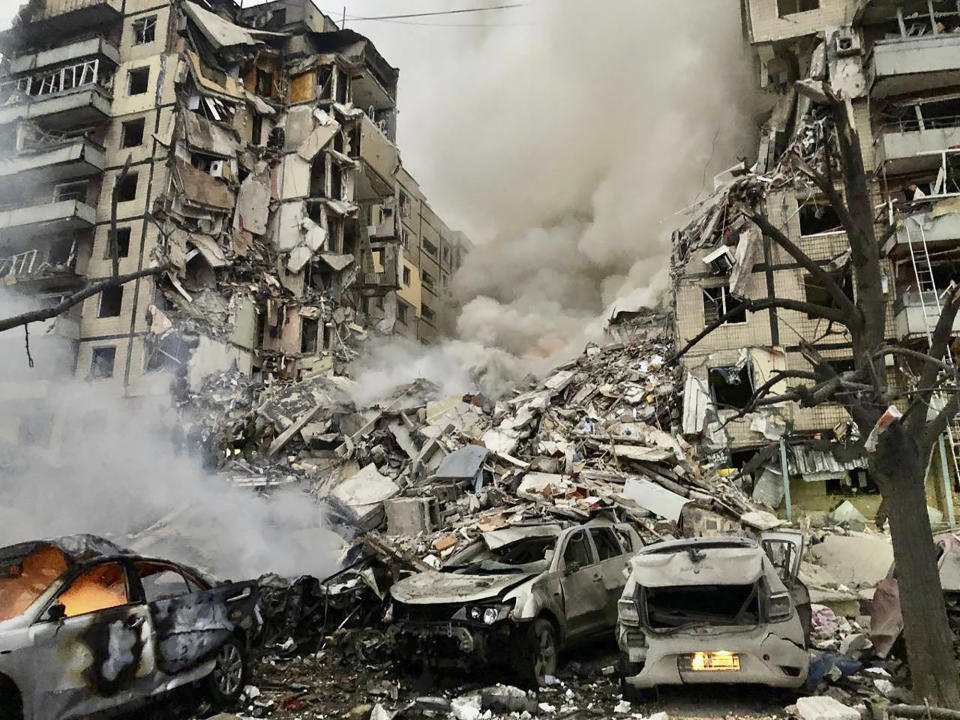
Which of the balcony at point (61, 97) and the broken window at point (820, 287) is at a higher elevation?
the balcony at point (61, 97)

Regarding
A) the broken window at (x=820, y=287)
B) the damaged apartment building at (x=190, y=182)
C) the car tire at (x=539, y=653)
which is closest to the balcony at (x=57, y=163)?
the damaged apartment building at (x=190, y=182)

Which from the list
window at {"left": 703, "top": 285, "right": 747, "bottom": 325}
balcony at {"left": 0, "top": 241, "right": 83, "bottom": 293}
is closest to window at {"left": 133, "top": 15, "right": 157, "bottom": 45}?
balcony at {"left": 0, "top": 241, "right": 83, "bottom": 293}

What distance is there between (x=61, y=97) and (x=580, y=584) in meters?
31.3

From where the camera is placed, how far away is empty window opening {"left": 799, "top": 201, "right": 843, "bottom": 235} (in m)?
22.7

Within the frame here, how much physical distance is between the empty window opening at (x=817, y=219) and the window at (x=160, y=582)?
863 inches

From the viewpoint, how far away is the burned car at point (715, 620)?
5.42 metres

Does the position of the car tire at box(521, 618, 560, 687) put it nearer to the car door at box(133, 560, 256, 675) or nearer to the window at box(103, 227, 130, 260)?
the car door at box(133, 560, 256, 675)

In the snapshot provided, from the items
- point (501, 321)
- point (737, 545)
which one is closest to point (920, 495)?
point (737, 545)

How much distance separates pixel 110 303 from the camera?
2705 cm

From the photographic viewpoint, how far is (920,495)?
574 cm

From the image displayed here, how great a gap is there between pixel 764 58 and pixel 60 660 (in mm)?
30339

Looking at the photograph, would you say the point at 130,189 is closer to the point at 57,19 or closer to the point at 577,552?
the point at 57,19

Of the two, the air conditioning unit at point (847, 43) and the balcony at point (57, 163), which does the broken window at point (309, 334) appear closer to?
the balcony at point (57, 163)

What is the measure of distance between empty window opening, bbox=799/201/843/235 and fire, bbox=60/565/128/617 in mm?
22495
